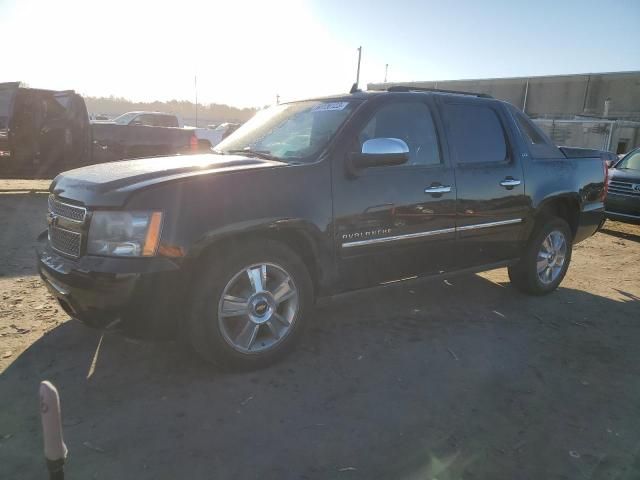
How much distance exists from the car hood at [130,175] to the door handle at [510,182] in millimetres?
2230

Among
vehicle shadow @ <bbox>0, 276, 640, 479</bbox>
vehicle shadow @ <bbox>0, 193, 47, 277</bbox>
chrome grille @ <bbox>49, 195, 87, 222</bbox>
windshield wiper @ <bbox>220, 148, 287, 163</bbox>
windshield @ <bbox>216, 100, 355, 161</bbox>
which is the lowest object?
vehicle shadow @ <bbox>0, 276, 640, 479</bbox>

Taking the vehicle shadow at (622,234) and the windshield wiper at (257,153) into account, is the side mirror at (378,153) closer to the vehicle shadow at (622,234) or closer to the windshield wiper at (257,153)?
the windshield wiper at (257,153)

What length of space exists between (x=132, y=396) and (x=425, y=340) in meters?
2.21

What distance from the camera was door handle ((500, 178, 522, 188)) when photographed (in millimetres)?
4539

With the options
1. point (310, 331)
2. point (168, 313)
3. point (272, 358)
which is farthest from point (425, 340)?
point (168, 313)

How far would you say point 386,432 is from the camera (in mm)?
2740

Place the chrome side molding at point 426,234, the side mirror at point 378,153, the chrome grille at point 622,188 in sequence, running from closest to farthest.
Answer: the side mirror at point 378,153 → the chrome side molding at point 426,234 → the chrome grille at point 622,188

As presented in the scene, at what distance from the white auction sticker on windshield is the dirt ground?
1766 millimetres

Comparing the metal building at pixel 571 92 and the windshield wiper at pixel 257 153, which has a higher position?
the metal building at pixel 571 92

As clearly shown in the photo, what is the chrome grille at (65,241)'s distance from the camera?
3031 millimetres

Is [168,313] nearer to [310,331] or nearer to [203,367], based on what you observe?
[203,367]

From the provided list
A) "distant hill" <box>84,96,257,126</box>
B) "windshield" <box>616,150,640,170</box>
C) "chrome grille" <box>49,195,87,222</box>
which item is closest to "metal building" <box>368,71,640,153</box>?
"windshield" <box>616,150,640,170</box>

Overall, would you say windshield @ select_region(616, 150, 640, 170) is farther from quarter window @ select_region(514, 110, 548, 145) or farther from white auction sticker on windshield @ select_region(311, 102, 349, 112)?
white auction sticker on windshield @ select_region(311, 102, 349, 112)

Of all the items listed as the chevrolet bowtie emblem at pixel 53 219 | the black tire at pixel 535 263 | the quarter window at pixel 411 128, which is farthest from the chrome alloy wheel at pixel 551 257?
the chevrolet bowtie emblem at pixel 53 219
